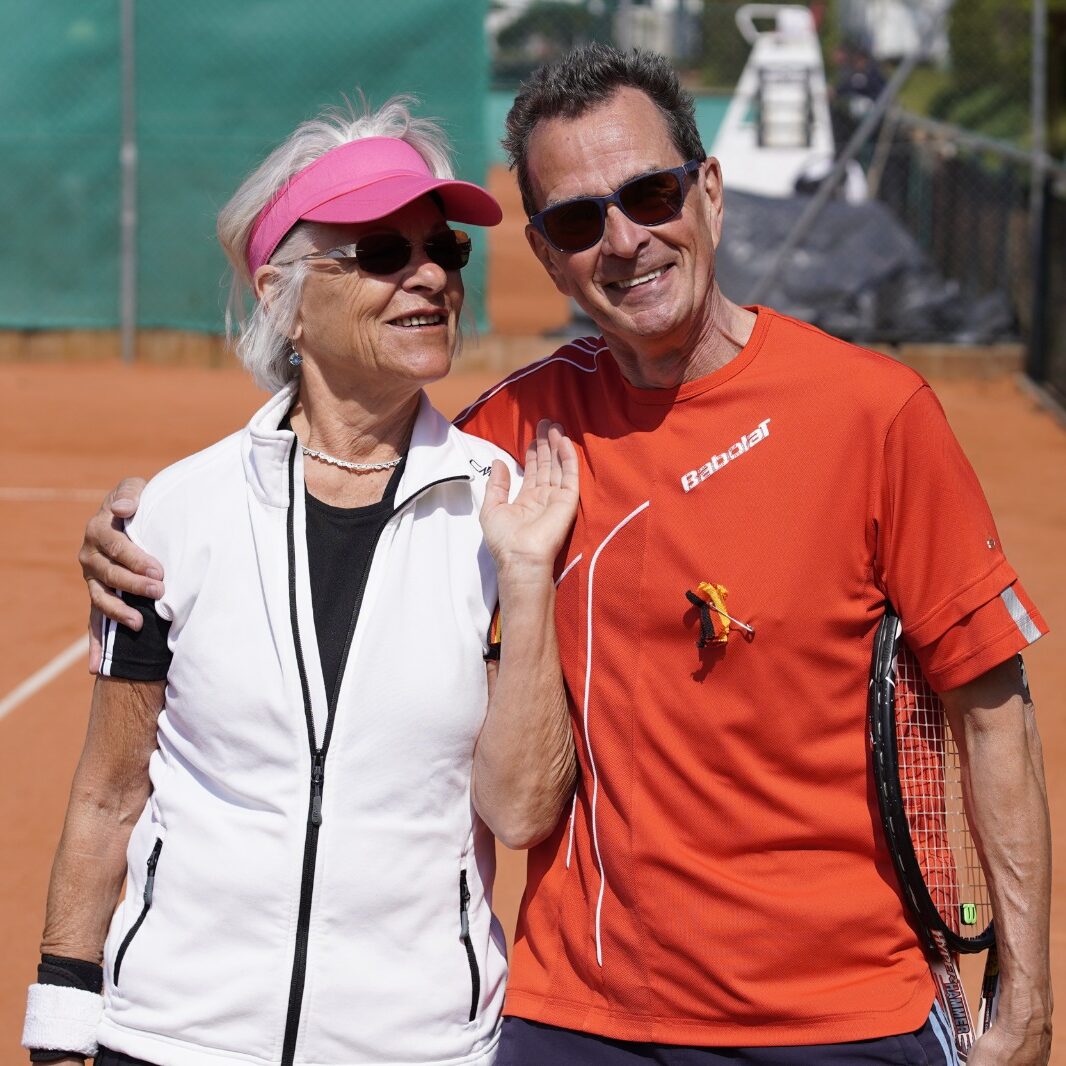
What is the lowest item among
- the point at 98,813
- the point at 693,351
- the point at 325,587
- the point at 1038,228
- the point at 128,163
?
the point at 1038,228

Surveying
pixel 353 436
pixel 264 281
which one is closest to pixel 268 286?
pixel 264 281

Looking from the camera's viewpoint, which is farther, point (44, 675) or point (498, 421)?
point (44, 675)

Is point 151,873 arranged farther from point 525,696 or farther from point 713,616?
point 713,616

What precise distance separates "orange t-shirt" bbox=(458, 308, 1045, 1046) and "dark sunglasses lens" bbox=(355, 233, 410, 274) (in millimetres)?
537

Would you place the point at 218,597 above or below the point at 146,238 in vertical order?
above

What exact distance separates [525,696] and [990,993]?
83 centimetres

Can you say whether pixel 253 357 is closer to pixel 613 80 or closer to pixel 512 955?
pixel 613 80

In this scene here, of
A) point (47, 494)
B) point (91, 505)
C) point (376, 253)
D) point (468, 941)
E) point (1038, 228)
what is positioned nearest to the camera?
point (468, 941)

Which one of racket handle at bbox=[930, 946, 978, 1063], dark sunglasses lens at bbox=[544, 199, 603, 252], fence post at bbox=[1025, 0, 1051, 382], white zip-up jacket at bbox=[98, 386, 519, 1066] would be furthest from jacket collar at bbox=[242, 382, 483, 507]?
fence post at bbox=[1025, 0, 1051, 382]

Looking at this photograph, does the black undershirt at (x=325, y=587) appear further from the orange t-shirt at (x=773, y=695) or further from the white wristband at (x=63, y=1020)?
the white wristband at (x=63, y=1020)

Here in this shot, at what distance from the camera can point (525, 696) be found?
245 centimetres

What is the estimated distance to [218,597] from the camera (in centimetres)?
251

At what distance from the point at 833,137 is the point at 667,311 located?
15.3 m

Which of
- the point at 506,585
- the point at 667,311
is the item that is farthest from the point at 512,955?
the point at 667,311
